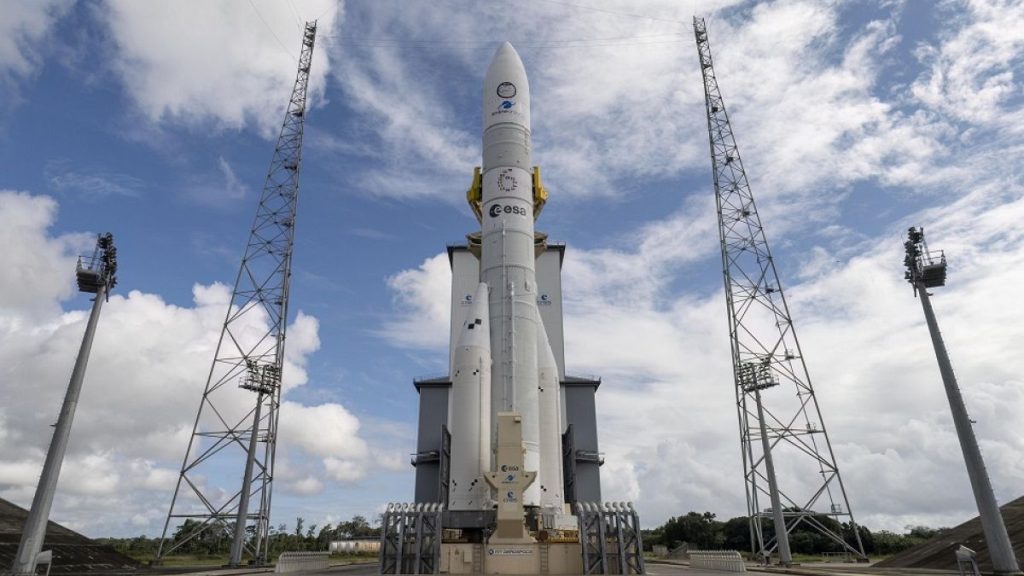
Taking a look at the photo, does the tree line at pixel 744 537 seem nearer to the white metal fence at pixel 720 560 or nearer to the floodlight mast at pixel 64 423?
the white metal fence at pixel 720 560

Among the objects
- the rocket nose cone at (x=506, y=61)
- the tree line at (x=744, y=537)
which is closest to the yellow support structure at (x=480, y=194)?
the rocket nose cone at (x=506, y=61)

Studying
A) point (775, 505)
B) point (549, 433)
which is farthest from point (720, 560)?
point (549, 433)

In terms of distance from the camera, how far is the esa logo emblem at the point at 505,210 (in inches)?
1293

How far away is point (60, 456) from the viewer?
17.1m

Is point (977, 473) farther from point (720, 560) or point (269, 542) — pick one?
point (269, 542)

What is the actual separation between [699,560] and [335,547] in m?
58.3

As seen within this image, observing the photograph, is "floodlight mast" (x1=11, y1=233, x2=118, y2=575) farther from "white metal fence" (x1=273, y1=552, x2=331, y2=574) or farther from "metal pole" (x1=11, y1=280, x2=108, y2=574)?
"white metal fence" (x1=273, y1=552, x2=331, y2=574)

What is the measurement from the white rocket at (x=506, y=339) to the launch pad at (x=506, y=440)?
57 millimetres

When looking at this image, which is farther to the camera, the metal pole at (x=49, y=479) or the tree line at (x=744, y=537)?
the tree line at (x=744, y=537)

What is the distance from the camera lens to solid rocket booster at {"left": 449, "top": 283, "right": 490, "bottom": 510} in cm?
2697

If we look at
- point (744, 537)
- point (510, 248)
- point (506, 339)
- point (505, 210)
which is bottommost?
point (744, 537)

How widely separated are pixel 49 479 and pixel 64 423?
1592 mm

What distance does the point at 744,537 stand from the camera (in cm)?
6806

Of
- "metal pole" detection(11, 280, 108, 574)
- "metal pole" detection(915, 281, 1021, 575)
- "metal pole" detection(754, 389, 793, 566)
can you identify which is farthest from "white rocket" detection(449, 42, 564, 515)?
"metal pole" detection(915, 281, 1021, 575)
